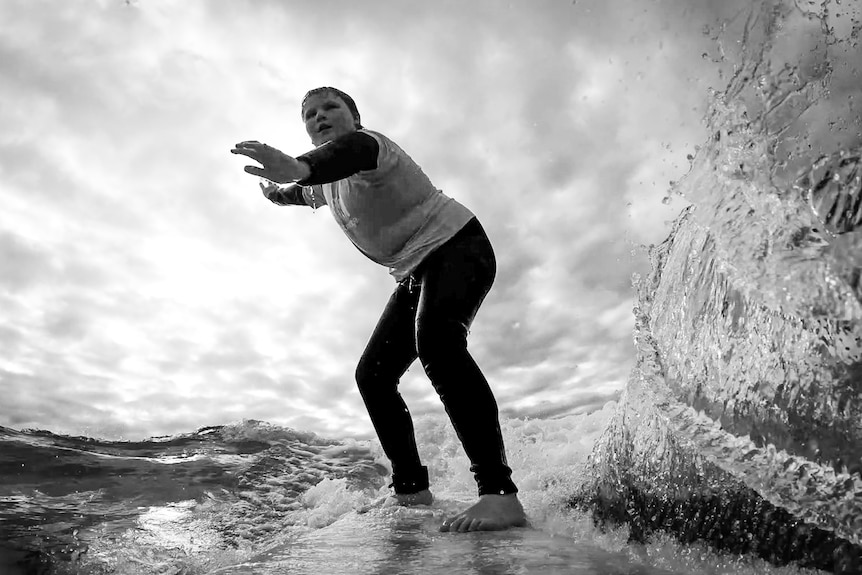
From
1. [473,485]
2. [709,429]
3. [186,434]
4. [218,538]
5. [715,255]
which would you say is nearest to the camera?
[709,429]

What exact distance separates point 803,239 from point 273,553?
5.60ft

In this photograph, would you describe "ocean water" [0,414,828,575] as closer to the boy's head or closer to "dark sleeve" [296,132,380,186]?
"dark sleeve" [296,132,380,186]

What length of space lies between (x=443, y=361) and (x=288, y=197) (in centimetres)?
158

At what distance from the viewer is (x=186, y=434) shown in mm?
7910

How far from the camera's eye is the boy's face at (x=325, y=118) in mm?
2736

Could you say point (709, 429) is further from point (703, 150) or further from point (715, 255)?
point (703, 150)

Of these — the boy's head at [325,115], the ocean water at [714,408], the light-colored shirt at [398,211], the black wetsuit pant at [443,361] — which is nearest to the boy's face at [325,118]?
the boy's head at [325,115]

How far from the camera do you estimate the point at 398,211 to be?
2.52 metres

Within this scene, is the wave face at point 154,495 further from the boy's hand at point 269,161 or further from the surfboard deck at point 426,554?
the boy's hand at point 269,161

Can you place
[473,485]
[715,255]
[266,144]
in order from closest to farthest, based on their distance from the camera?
[715,255]
[266,144]
[473,485]

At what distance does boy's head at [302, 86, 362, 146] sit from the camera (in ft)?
8.98

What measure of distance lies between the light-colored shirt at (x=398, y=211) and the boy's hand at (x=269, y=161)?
1.67 feet

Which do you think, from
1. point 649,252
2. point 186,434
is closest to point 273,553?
point 649,252

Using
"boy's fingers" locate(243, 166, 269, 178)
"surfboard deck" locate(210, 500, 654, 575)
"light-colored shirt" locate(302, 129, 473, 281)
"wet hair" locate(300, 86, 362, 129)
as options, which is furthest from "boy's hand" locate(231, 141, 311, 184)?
"surfboard deck" locate(210, 500, 654, 575)
